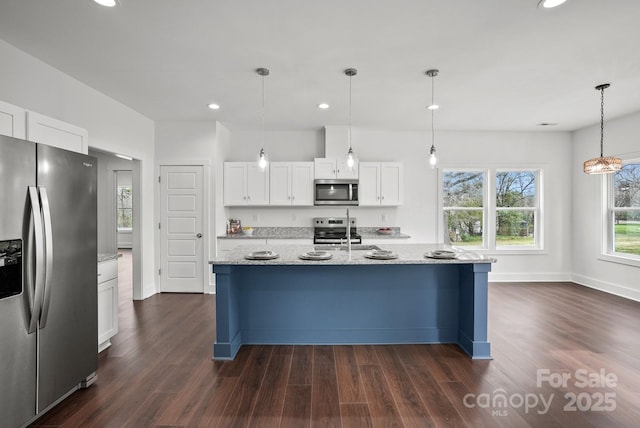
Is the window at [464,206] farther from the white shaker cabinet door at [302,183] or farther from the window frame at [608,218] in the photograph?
the white shaker cabinet door at [302,183]

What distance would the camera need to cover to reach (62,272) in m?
2.12

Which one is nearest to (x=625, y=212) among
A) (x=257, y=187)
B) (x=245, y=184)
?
(x=257, y=187)

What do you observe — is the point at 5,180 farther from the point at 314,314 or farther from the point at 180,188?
the point at 180,188

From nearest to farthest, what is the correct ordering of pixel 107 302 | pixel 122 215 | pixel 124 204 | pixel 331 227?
pixel 107 302 → pixel 331 227 → pixel 124 204 → pixel 122 215

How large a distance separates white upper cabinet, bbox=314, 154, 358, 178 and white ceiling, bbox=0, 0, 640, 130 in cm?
102

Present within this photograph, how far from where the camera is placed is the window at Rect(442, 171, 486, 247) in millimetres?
5715

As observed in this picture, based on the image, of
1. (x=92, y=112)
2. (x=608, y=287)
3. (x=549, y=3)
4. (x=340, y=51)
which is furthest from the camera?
(x=608, y=287)

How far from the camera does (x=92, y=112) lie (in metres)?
3.64

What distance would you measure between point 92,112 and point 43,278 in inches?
98.0

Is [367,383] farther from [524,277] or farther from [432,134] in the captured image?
[524,277]

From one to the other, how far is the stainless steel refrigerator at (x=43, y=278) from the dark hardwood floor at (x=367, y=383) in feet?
0.92

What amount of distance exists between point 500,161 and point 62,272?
20.1ft

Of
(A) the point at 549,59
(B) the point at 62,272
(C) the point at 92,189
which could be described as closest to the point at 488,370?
(A) the point at 549,59

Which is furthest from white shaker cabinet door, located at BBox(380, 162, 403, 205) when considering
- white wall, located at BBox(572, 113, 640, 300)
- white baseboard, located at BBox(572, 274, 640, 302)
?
white baseboard, located at BBox(572, 274, 640, 302)
